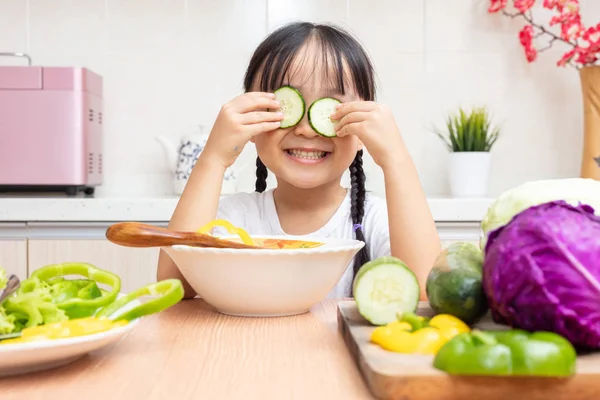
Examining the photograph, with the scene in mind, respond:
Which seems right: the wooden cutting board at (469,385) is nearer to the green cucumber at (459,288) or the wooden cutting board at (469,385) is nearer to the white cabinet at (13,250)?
the green cucumber at (459,288)

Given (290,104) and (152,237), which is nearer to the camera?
(152,237)

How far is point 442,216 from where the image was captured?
206 centimetres

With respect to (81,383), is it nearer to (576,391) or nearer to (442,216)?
(576,391)

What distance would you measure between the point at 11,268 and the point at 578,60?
78.9 inches

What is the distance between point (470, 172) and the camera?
2.36 meters

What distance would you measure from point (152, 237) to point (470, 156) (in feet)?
5.79

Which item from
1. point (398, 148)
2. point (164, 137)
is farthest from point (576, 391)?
point (164, 137)

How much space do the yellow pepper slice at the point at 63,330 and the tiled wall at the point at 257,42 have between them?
1918 mm

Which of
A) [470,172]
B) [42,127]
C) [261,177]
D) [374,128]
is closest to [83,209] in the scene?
[42,127]

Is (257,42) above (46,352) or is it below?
above

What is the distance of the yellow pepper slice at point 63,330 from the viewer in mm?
609

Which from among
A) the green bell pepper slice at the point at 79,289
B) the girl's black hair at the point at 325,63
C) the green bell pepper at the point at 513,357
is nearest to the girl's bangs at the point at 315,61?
the girl's black hair at the point at 325,63

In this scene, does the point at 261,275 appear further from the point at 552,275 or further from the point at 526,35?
→ the point at 526,35

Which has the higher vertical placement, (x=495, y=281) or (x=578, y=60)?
(x=578, y=60)
